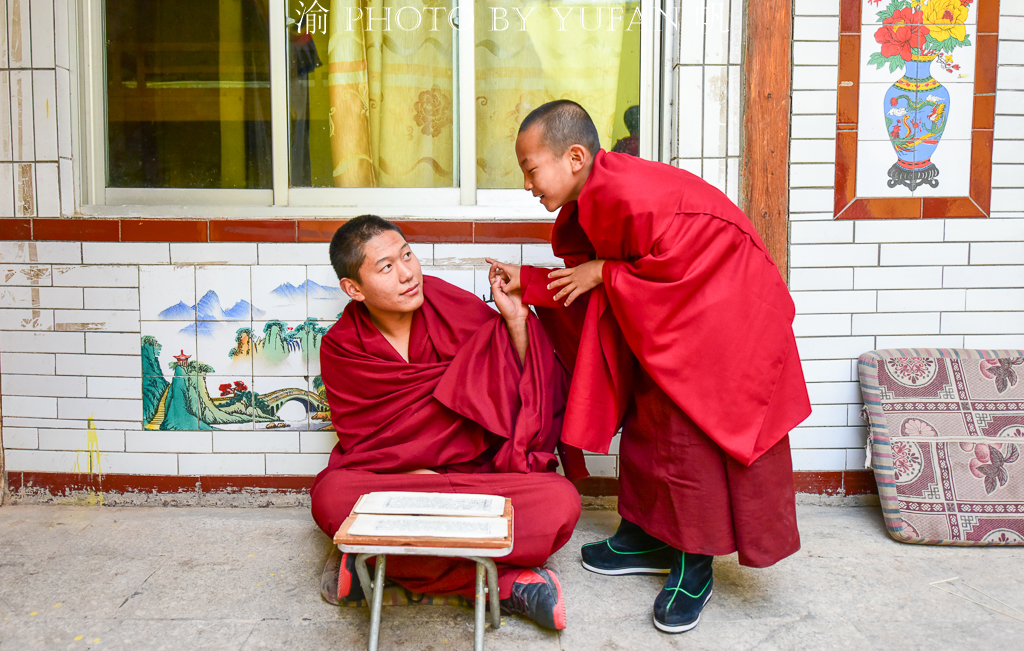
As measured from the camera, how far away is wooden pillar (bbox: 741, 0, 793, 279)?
8.48 ft

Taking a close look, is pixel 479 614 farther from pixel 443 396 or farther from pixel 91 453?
pixel 91 453

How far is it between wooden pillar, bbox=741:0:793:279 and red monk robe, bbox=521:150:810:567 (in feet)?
2.74

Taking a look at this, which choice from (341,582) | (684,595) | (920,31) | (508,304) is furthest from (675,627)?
(920,31)

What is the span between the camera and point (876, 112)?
8.59ft

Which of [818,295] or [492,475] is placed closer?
[492,475]

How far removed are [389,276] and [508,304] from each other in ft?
1.35

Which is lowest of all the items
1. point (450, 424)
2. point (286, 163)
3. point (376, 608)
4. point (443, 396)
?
point (376, 608)

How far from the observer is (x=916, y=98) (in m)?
2.61

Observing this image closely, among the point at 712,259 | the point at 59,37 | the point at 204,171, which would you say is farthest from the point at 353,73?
the point at 712,259

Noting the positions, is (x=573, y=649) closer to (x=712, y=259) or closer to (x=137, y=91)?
(x=712, y=259)

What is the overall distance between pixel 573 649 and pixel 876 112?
7.79 feet

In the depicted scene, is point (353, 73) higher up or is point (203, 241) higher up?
point (353, 73)

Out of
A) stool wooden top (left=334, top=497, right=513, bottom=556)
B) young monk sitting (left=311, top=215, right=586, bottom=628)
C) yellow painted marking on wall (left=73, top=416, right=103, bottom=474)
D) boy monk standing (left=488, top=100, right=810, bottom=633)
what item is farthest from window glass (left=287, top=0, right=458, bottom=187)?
stool wooden top (left=334, top=497, right=513, bottom=556)

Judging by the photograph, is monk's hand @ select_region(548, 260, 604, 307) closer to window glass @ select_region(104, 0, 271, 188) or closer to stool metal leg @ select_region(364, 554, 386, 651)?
stool metal leg @ select_region(364, 554, 386, 651)
